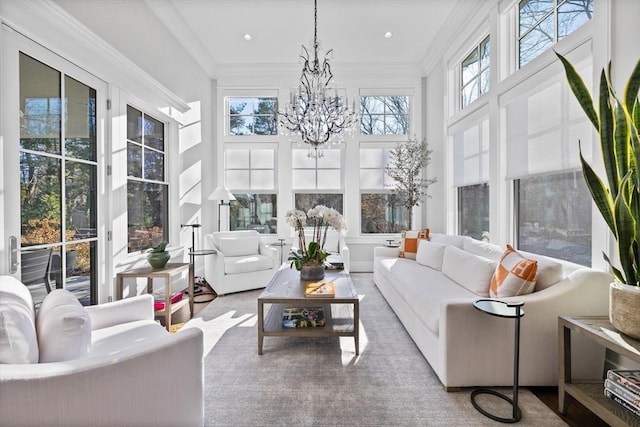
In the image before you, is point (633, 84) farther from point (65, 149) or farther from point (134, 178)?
point (134, 178)

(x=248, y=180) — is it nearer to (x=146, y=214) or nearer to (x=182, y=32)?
(x=146, y=214)

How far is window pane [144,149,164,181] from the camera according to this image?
364 cm

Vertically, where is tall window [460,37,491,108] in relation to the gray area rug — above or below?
above

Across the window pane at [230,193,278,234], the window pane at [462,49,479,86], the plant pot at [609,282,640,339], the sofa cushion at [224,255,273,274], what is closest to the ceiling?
the window pane at [462,49,479,86]

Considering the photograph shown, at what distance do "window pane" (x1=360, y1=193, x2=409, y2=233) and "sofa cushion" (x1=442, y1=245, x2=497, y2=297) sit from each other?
2.23 metres

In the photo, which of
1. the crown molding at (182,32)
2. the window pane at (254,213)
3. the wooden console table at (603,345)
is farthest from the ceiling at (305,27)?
the wooden console table at (603,345)

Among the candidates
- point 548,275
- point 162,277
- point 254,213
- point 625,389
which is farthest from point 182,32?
point 625,389

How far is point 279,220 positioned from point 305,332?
3.25 metres

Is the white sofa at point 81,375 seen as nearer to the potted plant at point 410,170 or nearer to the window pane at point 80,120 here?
the window pane at point 80,120

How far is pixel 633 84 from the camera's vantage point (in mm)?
1544

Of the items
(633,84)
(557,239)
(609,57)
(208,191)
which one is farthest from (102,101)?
(557,239)

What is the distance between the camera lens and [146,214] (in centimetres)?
362

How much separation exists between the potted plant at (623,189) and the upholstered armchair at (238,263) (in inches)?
144

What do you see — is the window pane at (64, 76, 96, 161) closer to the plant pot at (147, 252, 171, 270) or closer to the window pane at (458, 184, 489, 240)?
the plant pot at (147, 252, 171, 270)
